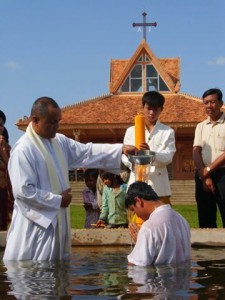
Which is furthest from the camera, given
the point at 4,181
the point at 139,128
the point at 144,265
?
the point at 4,181

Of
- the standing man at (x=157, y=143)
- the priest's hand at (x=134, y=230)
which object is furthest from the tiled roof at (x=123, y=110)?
the priest's hand at (x=134, y=230)

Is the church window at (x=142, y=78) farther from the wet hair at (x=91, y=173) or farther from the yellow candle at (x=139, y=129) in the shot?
the yellow candle at (x=139, y=129)

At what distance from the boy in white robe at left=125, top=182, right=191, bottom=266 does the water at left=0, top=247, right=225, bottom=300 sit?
0.07 m

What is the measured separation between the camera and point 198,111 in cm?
3234

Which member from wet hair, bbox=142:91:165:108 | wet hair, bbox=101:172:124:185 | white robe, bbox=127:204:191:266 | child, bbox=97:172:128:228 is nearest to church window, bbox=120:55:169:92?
wet hair, bbox=101:172:124:185

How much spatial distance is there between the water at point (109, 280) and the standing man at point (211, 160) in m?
1.62

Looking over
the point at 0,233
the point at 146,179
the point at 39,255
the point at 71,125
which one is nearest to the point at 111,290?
the point at 39,255

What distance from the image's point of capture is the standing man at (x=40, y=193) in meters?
4.90

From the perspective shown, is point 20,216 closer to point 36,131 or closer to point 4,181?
point 36,131

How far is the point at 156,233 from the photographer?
4527mm

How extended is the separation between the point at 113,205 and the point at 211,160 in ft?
5.08

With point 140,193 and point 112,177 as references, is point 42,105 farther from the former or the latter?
point 112,177

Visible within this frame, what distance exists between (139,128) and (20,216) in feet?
4.12

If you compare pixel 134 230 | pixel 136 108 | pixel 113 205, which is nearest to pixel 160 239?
pixel 134 230
